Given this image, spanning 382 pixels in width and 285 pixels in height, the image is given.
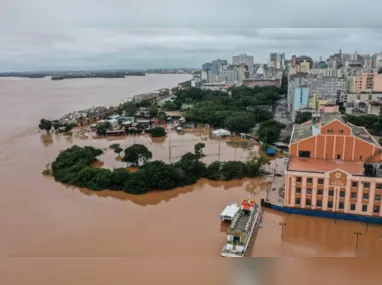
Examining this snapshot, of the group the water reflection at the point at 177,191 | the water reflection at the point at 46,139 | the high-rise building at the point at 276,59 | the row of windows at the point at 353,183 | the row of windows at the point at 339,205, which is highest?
the high-rise building at the point at 276,59

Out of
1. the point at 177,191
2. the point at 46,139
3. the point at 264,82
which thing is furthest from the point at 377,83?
the point at 46,139

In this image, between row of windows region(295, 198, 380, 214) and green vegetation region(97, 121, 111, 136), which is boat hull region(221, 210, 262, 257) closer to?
row of windows region(295, 198, 380, 214)

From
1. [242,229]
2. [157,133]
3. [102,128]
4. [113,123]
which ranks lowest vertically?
[242,229]

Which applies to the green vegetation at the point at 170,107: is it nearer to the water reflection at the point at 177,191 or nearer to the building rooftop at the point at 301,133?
the building rooftop at the point at 301,133

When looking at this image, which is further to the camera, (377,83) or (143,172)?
(377,83)

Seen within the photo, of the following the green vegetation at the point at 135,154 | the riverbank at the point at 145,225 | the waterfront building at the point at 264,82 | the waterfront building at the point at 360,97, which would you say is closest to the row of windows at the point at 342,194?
the riverbank at the point at 145,225

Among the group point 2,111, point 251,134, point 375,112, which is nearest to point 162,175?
point 251,134

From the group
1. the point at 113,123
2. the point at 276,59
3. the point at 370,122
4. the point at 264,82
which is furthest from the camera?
the point at 276,59

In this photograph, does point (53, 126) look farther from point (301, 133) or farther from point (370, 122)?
point (370, 122)
